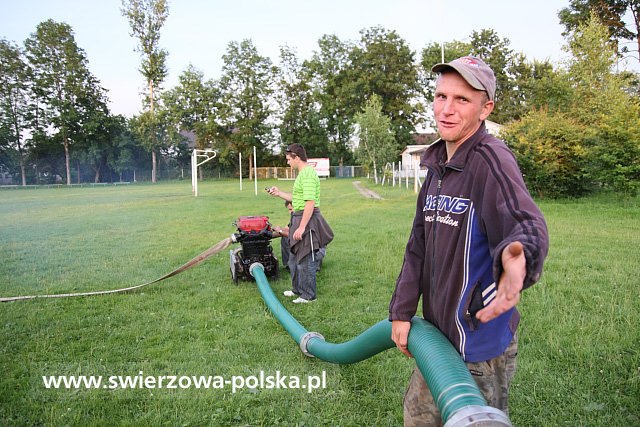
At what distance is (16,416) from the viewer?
2916 millimetres

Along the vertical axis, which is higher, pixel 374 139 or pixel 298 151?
pixel 374 139

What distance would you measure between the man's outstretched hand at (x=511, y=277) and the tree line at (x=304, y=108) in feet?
21.9

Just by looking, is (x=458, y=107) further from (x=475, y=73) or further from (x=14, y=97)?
(x=14, y=97)

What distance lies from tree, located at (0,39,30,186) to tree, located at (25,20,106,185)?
5.6 inches

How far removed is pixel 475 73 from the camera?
61.8 inches

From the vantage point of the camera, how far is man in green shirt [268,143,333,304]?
5164 mm

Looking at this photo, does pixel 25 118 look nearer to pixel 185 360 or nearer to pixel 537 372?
pixel 185 360

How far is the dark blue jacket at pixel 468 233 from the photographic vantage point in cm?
143

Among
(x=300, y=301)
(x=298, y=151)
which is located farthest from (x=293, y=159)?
(x=300, y=301)

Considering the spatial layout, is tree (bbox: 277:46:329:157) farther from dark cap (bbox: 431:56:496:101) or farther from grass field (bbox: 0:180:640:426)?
dark cap (bbox: 431:56:496:101)

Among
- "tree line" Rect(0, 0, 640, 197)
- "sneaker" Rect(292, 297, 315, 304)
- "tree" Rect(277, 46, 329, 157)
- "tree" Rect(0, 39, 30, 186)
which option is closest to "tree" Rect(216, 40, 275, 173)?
"tree line" Rect(0, 0, 640, 197)

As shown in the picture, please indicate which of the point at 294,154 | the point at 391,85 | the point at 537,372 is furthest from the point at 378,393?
the point at 391,85

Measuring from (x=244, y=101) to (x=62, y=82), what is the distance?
113ft

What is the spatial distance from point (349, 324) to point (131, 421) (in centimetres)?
220
